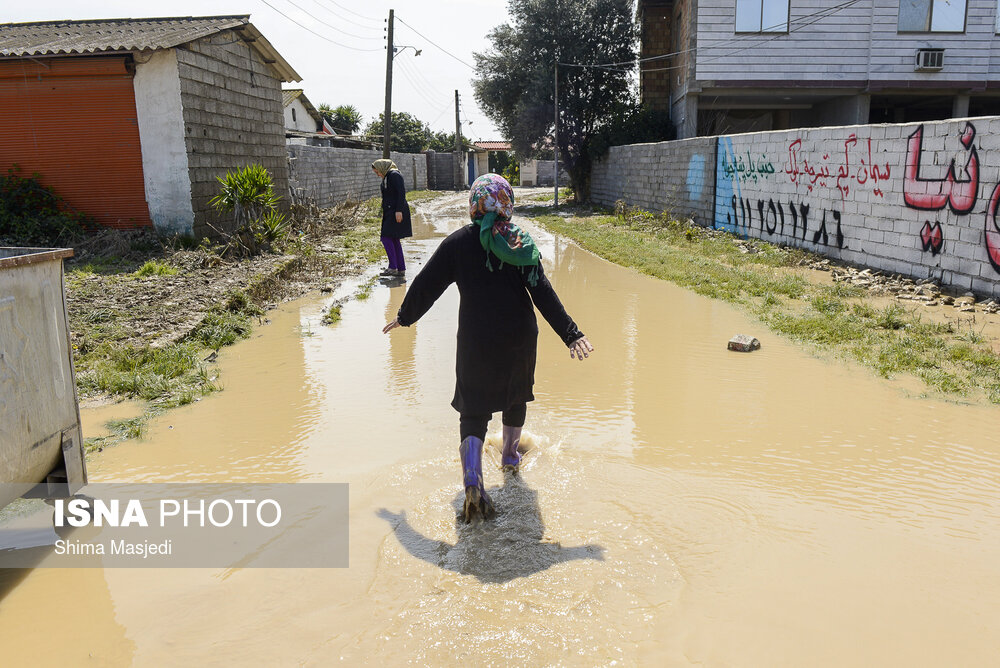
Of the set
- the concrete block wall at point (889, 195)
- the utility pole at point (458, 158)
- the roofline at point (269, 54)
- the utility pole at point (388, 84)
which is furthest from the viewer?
the utility pole at point (458, 158)

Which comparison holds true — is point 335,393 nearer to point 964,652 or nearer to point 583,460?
point 583,460

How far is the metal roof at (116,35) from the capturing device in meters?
11.2

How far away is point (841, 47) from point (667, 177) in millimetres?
5897

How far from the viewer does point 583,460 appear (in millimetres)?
4219

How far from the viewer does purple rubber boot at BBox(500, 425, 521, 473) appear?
12.9ft

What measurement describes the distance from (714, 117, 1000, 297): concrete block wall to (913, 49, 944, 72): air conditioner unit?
8.46 meters

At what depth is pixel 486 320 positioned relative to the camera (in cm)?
358

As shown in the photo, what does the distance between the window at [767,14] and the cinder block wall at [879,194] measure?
5975 millimetres

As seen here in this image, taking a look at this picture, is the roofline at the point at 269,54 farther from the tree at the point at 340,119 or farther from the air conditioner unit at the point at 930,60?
the tree at the point at 340,119

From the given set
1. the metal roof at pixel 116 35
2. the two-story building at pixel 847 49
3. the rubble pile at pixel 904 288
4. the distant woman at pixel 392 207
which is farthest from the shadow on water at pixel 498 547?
the two-story building at pixel 847 49

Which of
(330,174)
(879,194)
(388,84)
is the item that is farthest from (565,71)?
(879,194)

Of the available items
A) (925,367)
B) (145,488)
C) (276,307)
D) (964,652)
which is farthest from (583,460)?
(276,307)

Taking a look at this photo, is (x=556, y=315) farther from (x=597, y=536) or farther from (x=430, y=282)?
(x=597, y=536)

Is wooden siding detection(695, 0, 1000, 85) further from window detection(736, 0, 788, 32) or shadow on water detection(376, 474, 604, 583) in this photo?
shadow on water detection(376, 474, 604, 583)
